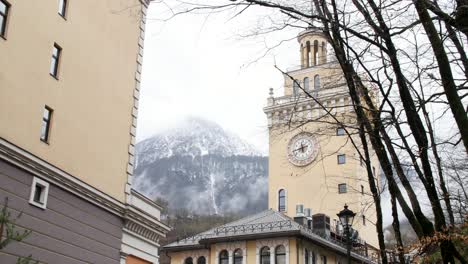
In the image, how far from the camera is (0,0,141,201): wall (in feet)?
56.2

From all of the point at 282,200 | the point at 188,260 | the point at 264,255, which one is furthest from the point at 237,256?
the point at 282,200

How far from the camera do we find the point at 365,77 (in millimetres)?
11391

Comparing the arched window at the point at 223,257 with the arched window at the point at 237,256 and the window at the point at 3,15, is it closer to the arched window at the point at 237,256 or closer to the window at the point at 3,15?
the arched window at the point at 237,256

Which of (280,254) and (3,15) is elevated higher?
(3,15)

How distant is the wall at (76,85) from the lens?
56.2 ft

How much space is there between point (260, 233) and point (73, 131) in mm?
26304

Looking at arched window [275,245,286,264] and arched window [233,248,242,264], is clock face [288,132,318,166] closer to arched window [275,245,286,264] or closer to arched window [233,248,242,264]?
arched window [233,248,242,264]

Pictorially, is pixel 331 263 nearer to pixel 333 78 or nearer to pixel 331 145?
pixel 331 145

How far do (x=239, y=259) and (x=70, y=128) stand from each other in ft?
90.5

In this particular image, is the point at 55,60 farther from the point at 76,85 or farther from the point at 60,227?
the point at 60,227

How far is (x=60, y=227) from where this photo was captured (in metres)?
18.2

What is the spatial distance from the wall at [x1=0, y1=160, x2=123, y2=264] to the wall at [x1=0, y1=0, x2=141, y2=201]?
36.4 inches

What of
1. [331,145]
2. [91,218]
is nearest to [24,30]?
[91,218]

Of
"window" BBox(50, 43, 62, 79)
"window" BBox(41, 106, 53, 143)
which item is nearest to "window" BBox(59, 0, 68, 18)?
"window" BBox(50, 43, 62, 79)
